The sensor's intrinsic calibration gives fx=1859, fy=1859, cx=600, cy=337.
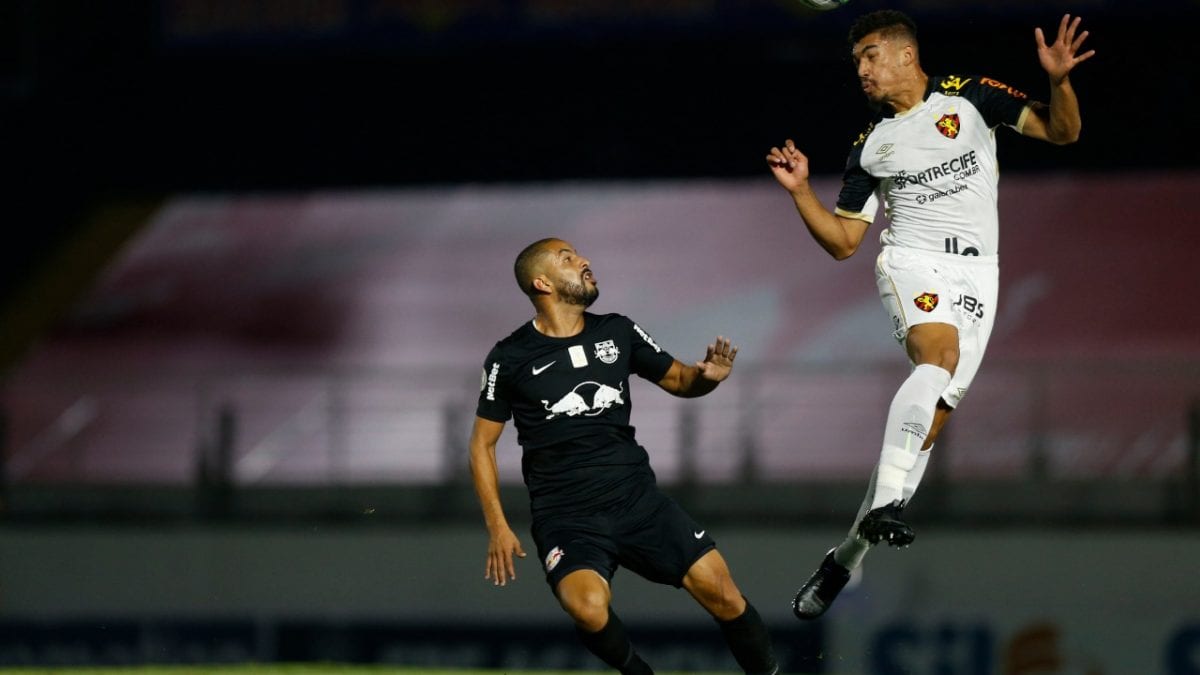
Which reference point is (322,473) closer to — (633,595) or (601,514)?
(633,595)

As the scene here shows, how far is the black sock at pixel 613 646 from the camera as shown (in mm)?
6762

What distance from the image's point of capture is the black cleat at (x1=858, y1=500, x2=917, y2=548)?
20.9 ft

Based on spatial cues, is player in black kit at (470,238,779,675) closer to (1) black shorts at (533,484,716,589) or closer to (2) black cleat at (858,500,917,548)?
(1) black shorts at (533,484,716,589)

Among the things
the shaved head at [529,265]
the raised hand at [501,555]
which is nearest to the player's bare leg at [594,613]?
the raised hand at [501,555]

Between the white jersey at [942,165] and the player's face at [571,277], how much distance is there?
957 mm

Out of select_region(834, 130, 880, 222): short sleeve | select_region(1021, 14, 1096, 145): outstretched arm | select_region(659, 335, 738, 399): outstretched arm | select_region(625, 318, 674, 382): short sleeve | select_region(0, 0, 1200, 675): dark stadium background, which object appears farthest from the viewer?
select_region(0, 0, 1200, 675): dark stadium background

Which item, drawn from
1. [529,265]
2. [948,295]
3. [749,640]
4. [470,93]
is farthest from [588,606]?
[470,93]

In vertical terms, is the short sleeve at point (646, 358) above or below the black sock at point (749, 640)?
above

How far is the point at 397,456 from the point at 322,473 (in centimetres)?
65

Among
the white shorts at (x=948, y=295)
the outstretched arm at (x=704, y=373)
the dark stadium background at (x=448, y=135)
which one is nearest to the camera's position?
the outstretched arm at (x=704, y=373)

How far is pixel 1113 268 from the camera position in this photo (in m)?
17.0

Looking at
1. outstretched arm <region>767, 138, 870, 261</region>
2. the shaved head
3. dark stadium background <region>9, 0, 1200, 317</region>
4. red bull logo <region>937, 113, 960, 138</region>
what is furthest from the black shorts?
dark stadium background <region>9, 0, 1200, 317</region>

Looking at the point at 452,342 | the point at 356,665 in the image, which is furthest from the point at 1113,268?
the point at 356,665

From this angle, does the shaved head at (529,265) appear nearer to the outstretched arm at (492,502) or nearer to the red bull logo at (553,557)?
the outstretched arm at (492,502)
